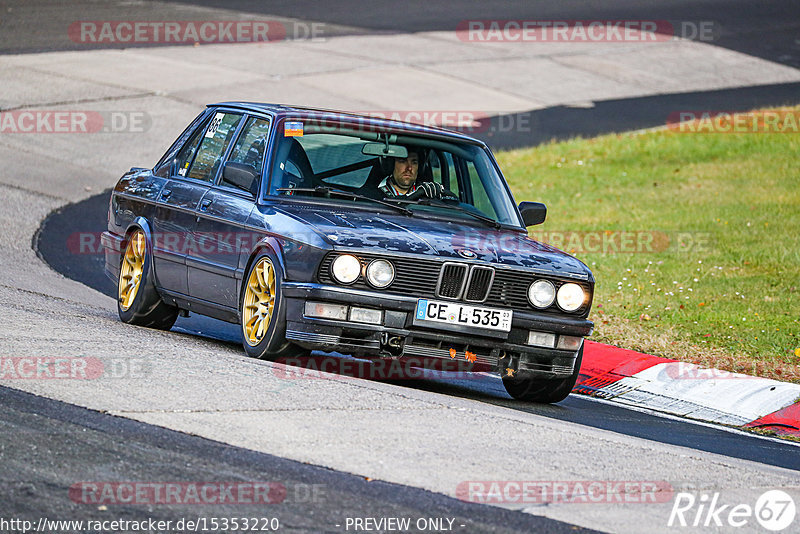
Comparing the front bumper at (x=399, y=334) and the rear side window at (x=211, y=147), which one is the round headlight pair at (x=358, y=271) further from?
the rear side window at (x=211, y=147)

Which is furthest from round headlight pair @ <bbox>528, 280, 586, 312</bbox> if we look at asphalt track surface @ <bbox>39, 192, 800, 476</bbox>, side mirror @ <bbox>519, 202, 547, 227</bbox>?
side mirror @ <bbox>519, 202, 547, 227</bbox>

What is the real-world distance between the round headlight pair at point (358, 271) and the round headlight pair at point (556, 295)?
91 cm

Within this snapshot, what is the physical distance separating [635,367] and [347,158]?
3.09 m

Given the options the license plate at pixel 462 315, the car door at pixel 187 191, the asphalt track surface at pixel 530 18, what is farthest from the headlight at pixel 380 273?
the asphalt track surface at pixel 530 18

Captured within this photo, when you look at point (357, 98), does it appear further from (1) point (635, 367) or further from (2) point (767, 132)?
(1) point (635, 367)

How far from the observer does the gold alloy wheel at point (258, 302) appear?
766 cm

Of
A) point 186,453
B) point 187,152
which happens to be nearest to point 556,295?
point 186,453

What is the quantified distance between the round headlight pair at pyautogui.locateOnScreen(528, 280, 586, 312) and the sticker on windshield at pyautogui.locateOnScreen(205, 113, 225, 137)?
9.54 ft

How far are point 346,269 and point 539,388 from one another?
5.97 feet

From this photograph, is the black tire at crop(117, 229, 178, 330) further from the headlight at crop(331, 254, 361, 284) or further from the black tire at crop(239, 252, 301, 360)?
the headlight at crop(331, 254, 361, 284)

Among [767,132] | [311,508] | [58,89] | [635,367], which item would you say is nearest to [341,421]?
[311,508]

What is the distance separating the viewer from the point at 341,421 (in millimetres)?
6152

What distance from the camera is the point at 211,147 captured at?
9.17m

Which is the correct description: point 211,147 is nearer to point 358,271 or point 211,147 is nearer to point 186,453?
point 358,271
